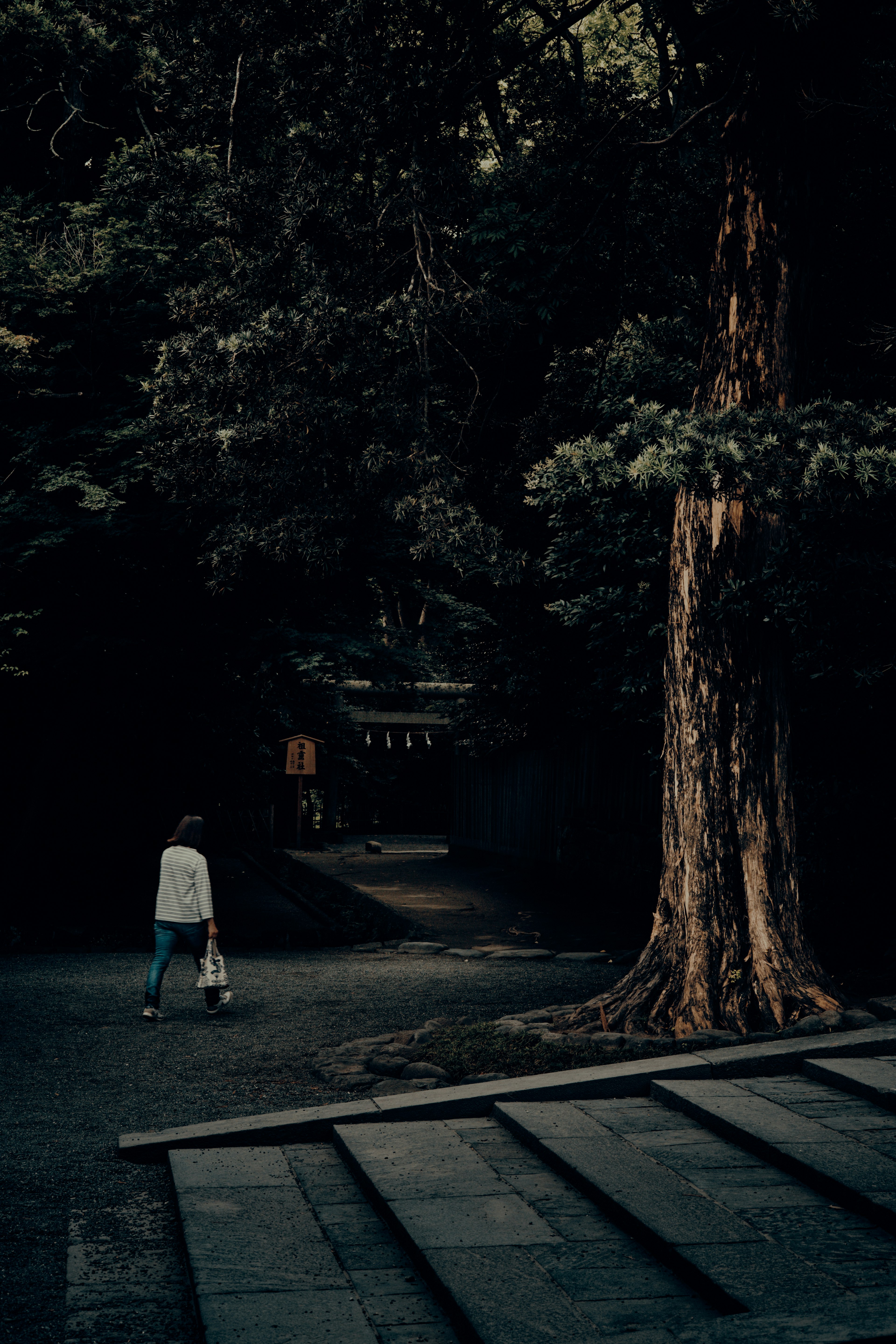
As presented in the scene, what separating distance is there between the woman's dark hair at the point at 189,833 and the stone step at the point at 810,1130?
4.43 m

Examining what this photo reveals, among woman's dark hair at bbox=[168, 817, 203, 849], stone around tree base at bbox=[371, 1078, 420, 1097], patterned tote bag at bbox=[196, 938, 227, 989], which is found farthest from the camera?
woman's dark hair at bbox=[168, 817, 203, 849]

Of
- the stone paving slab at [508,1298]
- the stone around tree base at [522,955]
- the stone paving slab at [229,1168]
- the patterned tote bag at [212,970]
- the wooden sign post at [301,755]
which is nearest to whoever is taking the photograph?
the stone paving slab at [508,1298]

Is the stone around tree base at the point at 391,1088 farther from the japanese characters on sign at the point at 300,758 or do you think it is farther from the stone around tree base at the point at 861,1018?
the japanese characters on sign at the point at 300,758

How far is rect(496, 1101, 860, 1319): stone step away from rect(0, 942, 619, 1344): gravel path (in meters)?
1.62

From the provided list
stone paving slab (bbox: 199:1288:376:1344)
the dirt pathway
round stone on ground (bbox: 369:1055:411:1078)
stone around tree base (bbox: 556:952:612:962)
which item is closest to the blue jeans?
round stone on ground (bbox: 369:1055:411:1078)

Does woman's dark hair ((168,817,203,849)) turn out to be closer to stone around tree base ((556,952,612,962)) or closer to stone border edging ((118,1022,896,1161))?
stone border edging ((118,1022,896,1161))

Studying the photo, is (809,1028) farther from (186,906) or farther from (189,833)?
(189,833)

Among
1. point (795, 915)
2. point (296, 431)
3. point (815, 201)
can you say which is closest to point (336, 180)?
point (296, 431)

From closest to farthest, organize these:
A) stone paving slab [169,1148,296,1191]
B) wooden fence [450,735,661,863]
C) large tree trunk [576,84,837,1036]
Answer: stone paving slab [169,1148,296,1191] → large tree trunk [576,84,837,1036] → wooden fence [450,735,661,863]

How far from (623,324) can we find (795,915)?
21.3 ft

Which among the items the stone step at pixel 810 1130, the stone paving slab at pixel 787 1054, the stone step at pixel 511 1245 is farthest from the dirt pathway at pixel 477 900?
the stone step at pixel 511 1245

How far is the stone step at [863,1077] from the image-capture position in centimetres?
533

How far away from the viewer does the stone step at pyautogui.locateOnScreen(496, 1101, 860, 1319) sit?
3.65 meters

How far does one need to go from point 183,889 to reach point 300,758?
13606 millimetres
